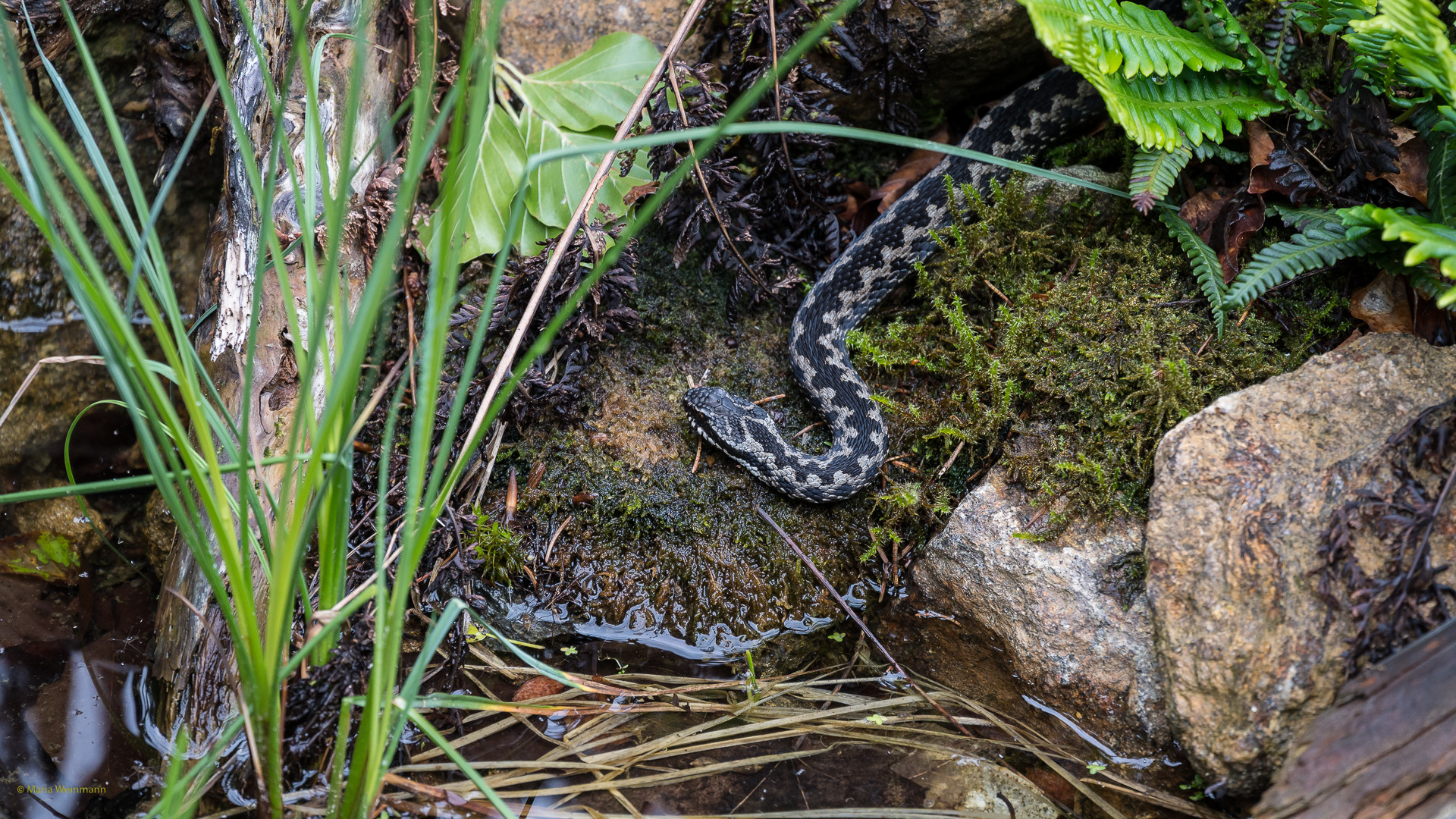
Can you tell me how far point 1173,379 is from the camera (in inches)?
156

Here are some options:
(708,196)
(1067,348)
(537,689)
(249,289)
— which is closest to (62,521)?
(249,289)

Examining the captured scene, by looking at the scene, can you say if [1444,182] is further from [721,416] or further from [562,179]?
[562,179]

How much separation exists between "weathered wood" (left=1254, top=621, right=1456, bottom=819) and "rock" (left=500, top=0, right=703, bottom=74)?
4.45 meters

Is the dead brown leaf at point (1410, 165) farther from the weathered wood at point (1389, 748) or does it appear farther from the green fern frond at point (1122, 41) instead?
the weathered wood at point (1389, 748)

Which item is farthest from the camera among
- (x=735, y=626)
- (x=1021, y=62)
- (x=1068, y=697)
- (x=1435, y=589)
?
(x=1021, y=62)

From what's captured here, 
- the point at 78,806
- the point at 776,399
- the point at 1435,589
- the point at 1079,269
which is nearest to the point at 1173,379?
the point at 1079,269

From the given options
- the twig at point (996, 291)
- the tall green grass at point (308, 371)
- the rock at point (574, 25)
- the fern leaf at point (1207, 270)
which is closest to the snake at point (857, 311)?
the twig at point (996, 291)

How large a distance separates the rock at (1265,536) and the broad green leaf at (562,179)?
300cm

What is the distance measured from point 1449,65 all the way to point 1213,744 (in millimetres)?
2620

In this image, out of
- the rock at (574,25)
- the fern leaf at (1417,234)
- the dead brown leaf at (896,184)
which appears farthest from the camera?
the dead brown leaf at (896,184)

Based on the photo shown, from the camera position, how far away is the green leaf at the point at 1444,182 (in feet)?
11.5

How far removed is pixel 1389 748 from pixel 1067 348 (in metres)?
2.23

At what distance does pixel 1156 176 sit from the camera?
158 inches

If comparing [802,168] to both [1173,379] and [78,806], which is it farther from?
[78,806]
